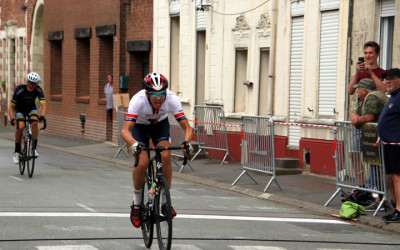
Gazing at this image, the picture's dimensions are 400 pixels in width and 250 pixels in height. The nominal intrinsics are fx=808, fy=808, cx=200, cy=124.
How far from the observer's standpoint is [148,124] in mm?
8977

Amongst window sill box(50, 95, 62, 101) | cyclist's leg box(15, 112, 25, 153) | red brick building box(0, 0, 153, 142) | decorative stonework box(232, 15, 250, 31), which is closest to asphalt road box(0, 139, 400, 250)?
cyclist's leg box(15, 112, 25, 153)

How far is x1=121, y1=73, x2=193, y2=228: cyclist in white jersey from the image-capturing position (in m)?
8.48

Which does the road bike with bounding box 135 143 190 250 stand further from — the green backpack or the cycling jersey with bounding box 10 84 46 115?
the cycling jersey with bounding box 10 84 46 115

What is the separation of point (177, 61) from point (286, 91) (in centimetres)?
663

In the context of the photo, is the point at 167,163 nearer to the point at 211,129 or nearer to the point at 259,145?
the point at 259,145

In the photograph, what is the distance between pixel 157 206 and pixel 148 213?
254 millimetres

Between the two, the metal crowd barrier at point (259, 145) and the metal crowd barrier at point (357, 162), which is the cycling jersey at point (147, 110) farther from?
the metal crowd barrier at point (259, 145)

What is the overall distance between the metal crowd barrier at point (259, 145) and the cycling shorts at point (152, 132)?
16.7 ft

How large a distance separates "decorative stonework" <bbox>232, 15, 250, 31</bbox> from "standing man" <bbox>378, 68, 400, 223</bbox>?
909 centimetres

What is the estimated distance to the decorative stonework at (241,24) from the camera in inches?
775

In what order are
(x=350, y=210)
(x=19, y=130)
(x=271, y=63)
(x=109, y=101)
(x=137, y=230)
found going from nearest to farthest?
(x=137, y=230)
(x=350, y=210)
(x=19, y=130)
(x=271, y=63)
(x=109, y=101)

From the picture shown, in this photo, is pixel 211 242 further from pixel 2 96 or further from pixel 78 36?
pixel 2 96

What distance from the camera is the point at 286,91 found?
17.9m

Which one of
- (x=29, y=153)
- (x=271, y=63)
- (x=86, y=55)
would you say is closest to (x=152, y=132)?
(x=29, y=153)
